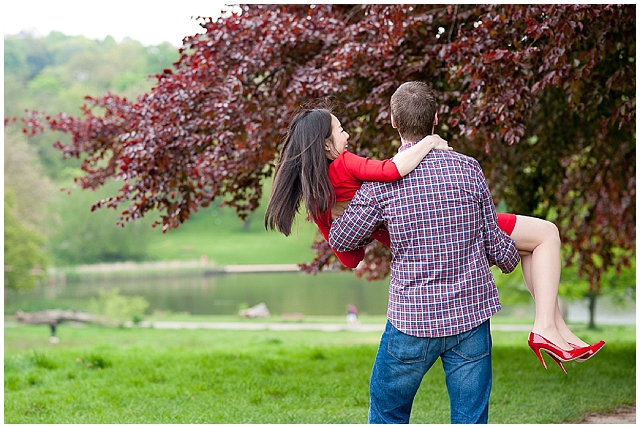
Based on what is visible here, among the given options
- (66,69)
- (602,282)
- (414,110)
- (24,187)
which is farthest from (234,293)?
(414,110)

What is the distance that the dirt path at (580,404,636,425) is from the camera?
4.95 m

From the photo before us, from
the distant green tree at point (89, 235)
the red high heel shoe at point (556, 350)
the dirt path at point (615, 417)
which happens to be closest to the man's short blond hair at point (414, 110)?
the red high heel shoe at point (556, 350)

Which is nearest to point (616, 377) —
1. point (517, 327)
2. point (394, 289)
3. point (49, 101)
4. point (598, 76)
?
point (598, 76)

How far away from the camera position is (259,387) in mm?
5871

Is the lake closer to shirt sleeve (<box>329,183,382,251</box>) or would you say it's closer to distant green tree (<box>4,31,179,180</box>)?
distant green tree (<box>4,31,179,180</box>)

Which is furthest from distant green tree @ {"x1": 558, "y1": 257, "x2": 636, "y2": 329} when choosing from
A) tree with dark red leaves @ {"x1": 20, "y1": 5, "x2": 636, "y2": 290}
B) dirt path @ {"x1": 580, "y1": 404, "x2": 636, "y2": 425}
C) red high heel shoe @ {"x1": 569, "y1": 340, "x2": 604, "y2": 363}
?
red high heel shoe @ {"x1": 569, "y1": 340, "x2": 604, "y2": 363}

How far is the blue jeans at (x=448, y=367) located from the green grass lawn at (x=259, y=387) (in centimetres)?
230

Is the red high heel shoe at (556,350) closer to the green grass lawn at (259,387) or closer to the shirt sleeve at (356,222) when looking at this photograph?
the shirt sleeve at (356,222)

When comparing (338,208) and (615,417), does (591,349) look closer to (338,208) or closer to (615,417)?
(338,208)

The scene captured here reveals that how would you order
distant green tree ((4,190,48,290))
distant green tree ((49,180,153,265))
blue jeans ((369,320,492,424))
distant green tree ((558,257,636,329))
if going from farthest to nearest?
distant green tree ((49,180,153,265)), distant green tree ((4,190,48,290)), distant green tree ((558,257,636,329)), blue jeans ((369,320,492,424))

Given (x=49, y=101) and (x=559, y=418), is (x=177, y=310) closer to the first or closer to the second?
(x=49, y=101)

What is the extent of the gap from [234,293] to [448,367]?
29334mm

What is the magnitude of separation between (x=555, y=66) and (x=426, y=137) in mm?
2030

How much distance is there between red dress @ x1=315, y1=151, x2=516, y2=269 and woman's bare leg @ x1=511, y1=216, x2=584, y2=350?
0.06 meters
